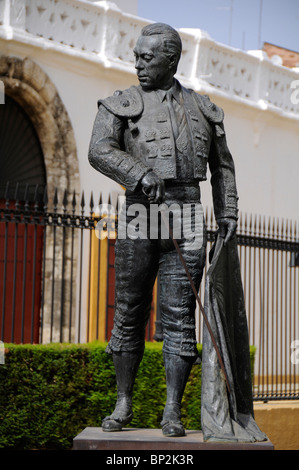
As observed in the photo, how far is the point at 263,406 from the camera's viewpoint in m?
10.7

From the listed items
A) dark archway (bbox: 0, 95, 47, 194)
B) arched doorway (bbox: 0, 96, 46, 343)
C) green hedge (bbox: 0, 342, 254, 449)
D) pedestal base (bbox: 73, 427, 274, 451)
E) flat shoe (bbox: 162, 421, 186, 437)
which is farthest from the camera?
dark archway (bbox: 0, 95, 47, 194)

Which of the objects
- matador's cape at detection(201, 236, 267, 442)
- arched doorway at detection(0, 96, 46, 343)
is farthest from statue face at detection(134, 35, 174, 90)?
arched doorway at detection(0, 96, 46, 343)

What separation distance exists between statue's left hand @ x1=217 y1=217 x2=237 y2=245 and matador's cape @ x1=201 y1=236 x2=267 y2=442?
0.10ft

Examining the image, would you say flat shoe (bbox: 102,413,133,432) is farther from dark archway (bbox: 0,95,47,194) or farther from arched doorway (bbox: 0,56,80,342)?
dark archway (bbox: 0,95,47,194)

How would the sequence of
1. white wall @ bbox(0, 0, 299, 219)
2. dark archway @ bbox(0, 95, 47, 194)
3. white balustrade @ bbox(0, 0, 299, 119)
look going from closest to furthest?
dark archway @ bbox(0, 95, 47, 194)
white balustrade @ bbox(0, 0, 299, 119)
white wall @ bbox(0, 0, 299, 219)

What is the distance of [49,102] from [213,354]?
26.3 feet

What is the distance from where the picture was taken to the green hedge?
27.5 ft

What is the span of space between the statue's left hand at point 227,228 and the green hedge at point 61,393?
347cm

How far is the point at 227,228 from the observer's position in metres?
5.51

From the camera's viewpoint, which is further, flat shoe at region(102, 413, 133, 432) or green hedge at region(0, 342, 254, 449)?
green hedge at region(0, 342, 254, 449)

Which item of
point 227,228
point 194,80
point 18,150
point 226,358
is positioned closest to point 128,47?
point 194,80

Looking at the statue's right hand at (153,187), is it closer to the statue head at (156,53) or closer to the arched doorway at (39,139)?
the statue head at (156,53)

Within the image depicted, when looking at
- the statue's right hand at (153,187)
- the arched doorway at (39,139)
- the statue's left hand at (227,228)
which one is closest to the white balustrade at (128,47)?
the arched doorway at (39,139)

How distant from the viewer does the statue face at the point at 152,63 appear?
533 centimetres
